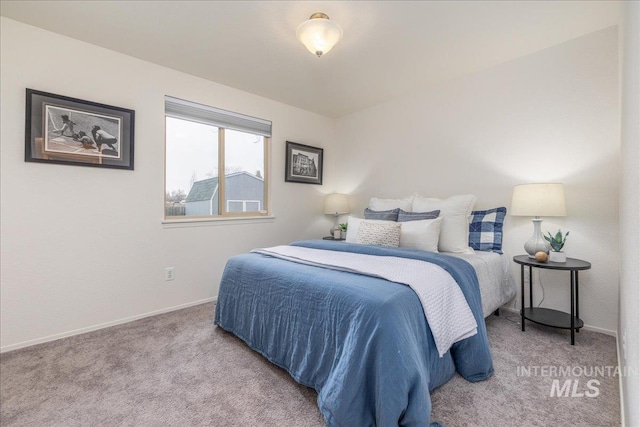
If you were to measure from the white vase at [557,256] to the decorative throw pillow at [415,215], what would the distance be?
2.91ft

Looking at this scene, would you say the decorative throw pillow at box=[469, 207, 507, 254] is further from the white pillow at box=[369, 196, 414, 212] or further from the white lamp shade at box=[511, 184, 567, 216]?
the white pillow at box=[369, 196, 414, 212]

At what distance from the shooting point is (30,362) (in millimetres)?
1863

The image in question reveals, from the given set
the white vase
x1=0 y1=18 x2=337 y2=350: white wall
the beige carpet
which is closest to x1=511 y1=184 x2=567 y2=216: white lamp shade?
the white vase

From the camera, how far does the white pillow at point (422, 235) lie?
7.80 feet

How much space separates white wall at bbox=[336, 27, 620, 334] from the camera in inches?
86.4

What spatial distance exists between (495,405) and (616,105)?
7.81 feet

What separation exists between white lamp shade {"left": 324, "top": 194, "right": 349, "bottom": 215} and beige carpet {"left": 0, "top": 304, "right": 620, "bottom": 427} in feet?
7.24

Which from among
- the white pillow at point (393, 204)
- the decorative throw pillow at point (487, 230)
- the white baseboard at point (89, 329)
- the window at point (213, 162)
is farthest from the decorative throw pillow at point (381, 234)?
the white baseboard at point (89, 329)

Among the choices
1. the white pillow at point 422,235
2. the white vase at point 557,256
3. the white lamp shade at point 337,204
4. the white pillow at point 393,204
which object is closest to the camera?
the white vase at point 557,256

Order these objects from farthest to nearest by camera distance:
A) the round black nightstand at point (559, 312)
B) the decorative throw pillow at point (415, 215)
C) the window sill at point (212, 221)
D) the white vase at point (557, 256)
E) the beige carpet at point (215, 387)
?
the window sill at point (212, 221) < the decorative throw pillow at point (415, 215) < the white vase at point (557, 256) < the round black nightstand at point (559, 312) < the beige carpet at point (215, 387)

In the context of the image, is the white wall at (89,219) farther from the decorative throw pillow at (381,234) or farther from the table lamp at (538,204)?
the table lamp at (538,204)

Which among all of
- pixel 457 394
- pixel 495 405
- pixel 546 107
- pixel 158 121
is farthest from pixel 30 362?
pixel 546 107

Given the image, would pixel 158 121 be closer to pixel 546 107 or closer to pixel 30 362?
pixel 30 362

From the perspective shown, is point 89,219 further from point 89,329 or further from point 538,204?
point 538,204
